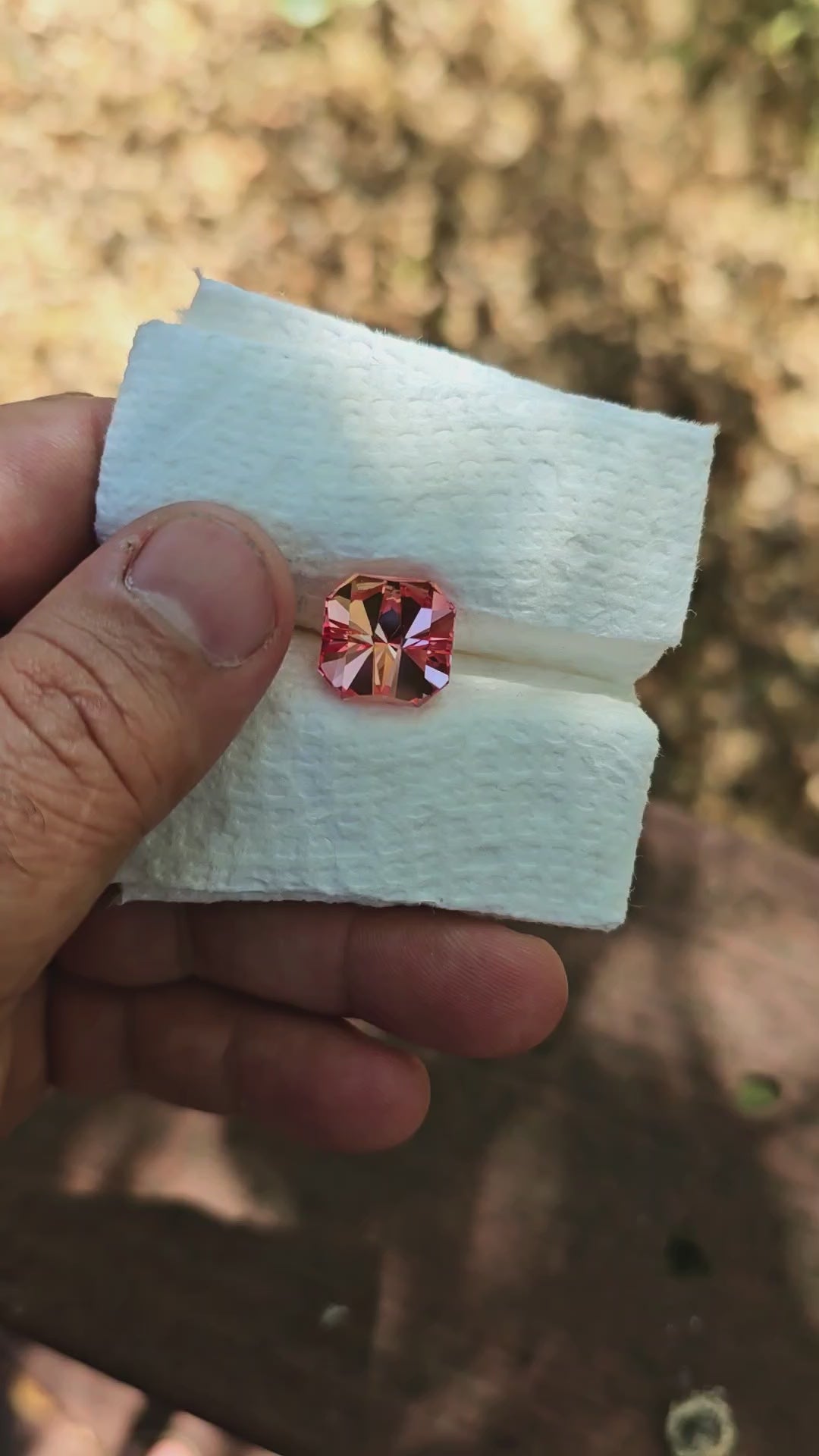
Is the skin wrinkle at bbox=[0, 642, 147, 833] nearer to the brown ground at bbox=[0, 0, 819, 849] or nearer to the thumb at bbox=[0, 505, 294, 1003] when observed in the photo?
the thumb at bbox=[0, 505, 294, 1003]

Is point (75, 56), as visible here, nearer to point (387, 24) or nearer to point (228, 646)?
point (387, 24)

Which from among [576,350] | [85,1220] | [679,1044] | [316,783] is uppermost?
[576,350]

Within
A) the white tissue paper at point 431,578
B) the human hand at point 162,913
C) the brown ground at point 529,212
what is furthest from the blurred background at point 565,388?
the white tissue paper at point 431,578

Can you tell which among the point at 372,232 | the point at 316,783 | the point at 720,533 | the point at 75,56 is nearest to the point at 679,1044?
the point at 720,533

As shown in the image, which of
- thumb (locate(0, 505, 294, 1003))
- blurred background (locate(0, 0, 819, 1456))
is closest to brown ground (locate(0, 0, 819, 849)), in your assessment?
blurred background (locate(0, 0, 819, 1456))

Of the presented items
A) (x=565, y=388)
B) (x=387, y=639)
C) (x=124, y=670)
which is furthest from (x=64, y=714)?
(x=565, y=388)

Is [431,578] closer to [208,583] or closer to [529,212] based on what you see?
[208,583]
